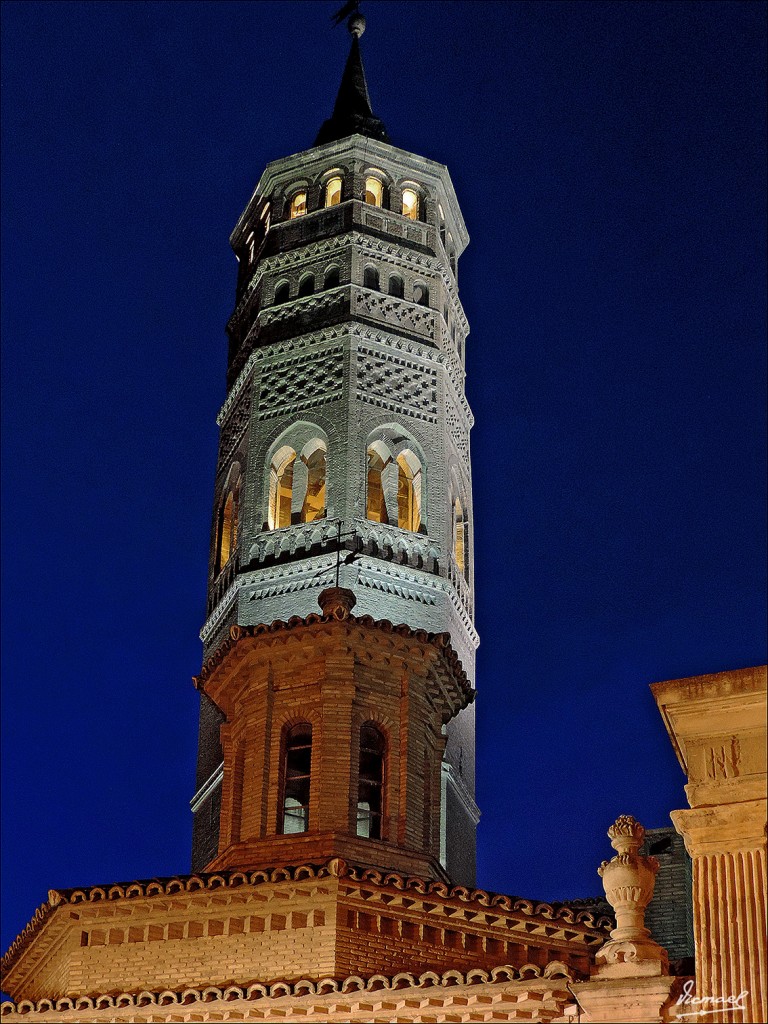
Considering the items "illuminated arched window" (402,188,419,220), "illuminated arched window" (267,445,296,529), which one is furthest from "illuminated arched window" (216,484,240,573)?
"illuminated arched window" (402,188,419,220)

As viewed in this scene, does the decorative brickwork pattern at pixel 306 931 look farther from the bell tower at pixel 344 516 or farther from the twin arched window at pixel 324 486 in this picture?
the twin arched window at pixel 324 486

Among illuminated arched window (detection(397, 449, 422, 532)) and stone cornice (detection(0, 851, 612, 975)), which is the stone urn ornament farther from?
illuminated arched window (detection(397, 449, 422, 532))

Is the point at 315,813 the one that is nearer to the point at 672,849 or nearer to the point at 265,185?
the point at 672,849

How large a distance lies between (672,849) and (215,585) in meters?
9.15

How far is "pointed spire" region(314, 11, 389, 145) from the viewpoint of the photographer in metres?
36.3

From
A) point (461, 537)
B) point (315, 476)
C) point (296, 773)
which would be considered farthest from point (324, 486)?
point (296, 773)

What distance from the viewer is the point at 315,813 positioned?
26.6m

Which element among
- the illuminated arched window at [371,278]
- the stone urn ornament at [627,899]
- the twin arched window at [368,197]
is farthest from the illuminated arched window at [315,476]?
the stone urn ornament at [627,899]

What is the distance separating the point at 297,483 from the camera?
30.7m

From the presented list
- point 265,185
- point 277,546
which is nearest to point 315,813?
point 277,546

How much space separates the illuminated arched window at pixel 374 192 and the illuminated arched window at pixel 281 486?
578 centimetres

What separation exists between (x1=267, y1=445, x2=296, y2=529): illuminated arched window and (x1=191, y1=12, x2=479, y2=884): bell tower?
4 centimetres

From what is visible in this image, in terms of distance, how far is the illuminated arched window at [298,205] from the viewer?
3444 cm

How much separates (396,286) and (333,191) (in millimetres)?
2641
